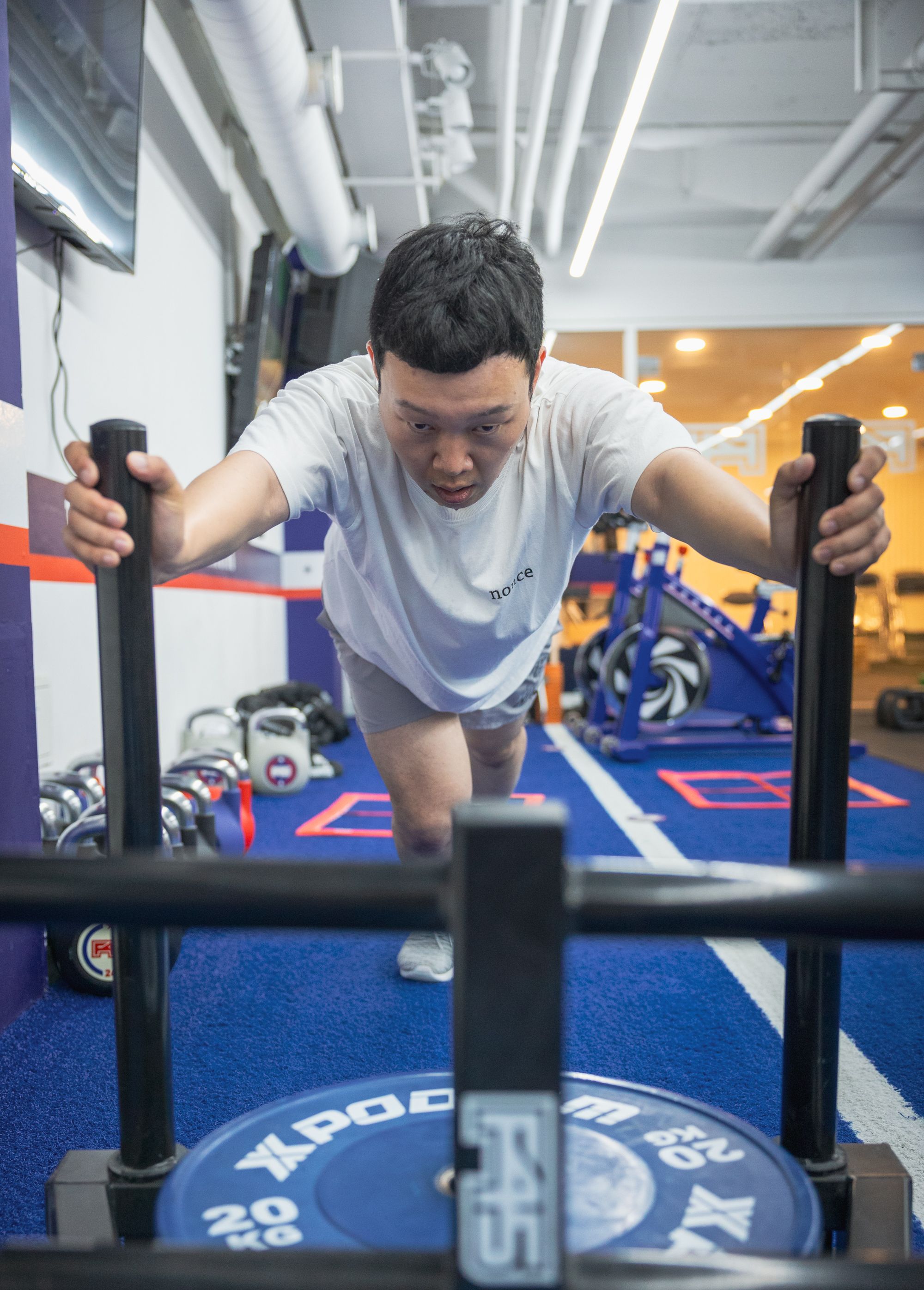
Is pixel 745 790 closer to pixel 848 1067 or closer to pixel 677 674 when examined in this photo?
pixel 677 674

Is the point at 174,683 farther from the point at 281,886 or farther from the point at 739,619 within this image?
the point at 739,619

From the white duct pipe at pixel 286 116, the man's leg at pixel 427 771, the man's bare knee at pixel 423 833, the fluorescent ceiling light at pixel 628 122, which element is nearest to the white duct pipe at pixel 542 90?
the fluorescent ceiling light at pixel 628 122

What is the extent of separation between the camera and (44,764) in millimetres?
2695

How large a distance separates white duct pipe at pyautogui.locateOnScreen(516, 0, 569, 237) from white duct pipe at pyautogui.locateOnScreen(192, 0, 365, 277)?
3.16 feet

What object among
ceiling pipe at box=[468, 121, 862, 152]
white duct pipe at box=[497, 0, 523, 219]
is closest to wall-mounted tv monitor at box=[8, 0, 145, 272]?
white duct pipe at box=[497, 0, 523, 219]

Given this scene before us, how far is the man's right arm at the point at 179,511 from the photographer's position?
2.67 ft

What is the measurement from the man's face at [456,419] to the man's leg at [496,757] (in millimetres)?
856

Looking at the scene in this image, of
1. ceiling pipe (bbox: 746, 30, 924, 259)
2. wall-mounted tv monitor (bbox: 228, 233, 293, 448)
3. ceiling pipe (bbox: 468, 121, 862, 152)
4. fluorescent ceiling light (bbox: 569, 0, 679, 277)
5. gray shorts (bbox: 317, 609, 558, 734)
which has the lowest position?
gray shorts (bbox: 317, 609, 558, 734)

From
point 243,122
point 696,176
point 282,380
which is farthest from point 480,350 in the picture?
point 696,176

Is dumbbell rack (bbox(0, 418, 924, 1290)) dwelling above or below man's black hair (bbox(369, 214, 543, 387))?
below

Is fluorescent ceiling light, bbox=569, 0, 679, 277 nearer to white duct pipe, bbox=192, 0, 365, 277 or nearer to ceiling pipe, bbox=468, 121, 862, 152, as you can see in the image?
ceiling pipe, bbox=468, 121, 862, 152

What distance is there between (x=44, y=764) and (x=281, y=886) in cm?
242

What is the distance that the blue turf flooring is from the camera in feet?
4.88

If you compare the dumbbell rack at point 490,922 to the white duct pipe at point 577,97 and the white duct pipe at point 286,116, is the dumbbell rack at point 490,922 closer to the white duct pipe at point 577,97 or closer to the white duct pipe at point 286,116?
the white duct pipe at point 286,116
